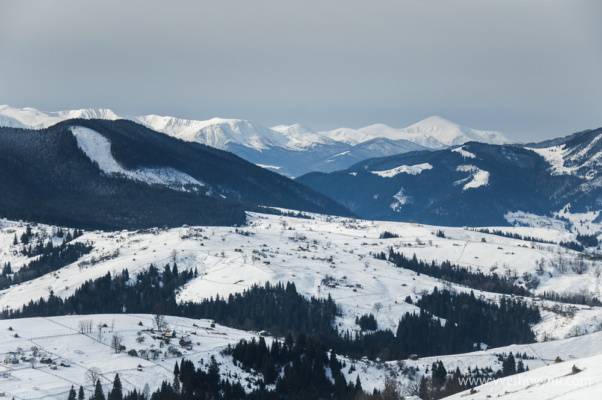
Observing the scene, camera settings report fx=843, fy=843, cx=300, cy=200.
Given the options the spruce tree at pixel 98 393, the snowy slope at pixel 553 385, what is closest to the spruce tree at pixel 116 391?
the spruce tree at pixel 98 393

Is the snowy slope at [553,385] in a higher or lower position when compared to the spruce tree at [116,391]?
higher

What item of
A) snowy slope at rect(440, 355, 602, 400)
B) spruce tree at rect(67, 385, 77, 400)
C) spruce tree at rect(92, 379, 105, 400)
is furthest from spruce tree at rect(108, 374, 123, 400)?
snowy slope at rect(440, 355, 602, 400)

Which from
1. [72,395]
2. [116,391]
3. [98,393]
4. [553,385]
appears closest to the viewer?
[553,385]

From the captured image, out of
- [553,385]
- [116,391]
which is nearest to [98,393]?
[116,391]

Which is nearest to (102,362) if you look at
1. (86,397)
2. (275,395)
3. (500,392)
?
(86,397)

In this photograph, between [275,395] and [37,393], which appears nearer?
[37,393]

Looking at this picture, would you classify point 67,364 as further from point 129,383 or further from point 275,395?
point 275,395

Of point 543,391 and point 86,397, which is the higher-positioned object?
point 543,391

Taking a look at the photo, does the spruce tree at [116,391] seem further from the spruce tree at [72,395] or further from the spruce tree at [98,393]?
the spruce tree at [72,395]

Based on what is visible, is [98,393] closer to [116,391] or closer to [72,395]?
[116,391]

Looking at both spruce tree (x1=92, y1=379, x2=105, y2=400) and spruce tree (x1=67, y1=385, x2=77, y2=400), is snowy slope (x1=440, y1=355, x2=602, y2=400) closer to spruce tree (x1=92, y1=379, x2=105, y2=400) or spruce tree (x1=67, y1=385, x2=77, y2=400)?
spruce tree (x1=92, y1=379, x2=105, y2=400)

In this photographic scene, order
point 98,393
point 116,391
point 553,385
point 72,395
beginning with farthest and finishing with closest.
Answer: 1. point 116,391
2. point 98,393
3. point 72,395
4. point 553,385
